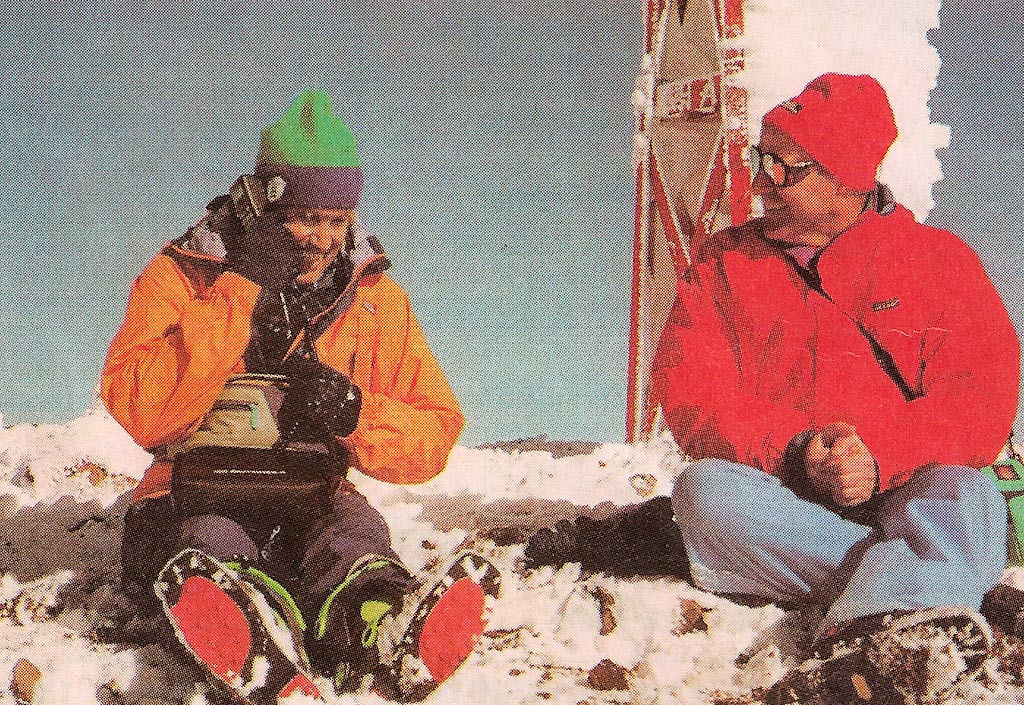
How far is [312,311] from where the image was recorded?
1.74m

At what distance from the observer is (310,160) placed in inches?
67.4

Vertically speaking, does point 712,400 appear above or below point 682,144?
below

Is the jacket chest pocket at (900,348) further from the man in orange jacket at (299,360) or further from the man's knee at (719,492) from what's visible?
the man in orange jacket at (299,360)

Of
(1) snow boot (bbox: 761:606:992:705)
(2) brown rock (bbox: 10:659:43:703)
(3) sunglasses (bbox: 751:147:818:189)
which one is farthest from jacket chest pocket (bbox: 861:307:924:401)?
(2) brown rock (bbox: 10:659:43:703)

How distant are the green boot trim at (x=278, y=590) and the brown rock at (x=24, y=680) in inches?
11.1

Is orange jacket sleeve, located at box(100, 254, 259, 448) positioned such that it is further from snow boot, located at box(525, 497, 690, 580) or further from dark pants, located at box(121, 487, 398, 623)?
snow boot, located at box(525, 497, 690, 580)

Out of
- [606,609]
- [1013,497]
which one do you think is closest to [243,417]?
[606,609]

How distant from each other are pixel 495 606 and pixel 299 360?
1.63 ft

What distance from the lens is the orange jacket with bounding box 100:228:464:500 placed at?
5.41 feet

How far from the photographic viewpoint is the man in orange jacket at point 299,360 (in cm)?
Answer: 165

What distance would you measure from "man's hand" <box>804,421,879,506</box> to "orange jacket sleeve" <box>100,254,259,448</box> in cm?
87

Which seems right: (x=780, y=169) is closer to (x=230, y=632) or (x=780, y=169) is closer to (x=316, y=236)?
(x=316, y=236)

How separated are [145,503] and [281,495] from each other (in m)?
0.20

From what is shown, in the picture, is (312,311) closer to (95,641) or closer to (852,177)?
(95,641)
